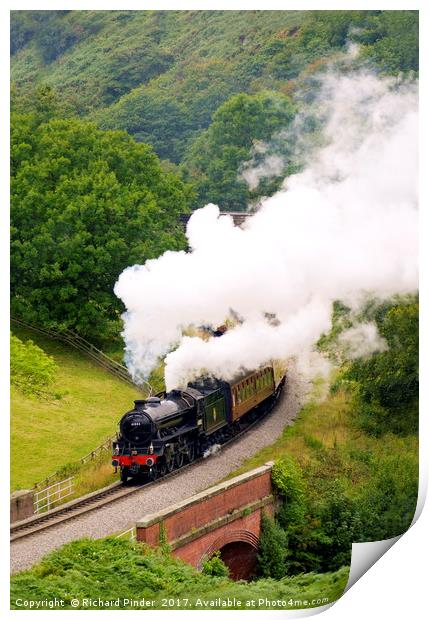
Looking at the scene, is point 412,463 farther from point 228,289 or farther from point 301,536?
point 228,289

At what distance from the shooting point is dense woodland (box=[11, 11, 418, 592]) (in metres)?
21.9

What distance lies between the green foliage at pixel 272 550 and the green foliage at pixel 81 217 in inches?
173

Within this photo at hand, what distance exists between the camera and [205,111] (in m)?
24.4

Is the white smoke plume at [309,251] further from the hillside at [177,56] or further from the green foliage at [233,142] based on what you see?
the hillside at [177,56]

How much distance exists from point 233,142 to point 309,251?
144 inches

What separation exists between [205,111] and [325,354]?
5176 millimetres

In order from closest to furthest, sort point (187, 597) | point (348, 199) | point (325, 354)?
point (187, 597) < point (348, 199) < point (325, 354)

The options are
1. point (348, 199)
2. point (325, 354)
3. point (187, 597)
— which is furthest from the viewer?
point (325, 354)

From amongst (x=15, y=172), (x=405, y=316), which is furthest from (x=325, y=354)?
(x=15, y=172)

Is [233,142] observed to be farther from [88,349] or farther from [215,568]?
[215,568]

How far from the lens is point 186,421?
24.1m

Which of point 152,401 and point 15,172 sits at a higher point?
point 15,172

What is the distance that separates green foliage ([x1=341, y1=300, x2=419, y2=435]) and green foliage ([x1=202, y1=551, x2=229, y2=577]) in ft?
12.8

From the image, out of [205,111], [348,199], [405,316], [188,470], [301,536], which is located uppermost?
[205,111]
